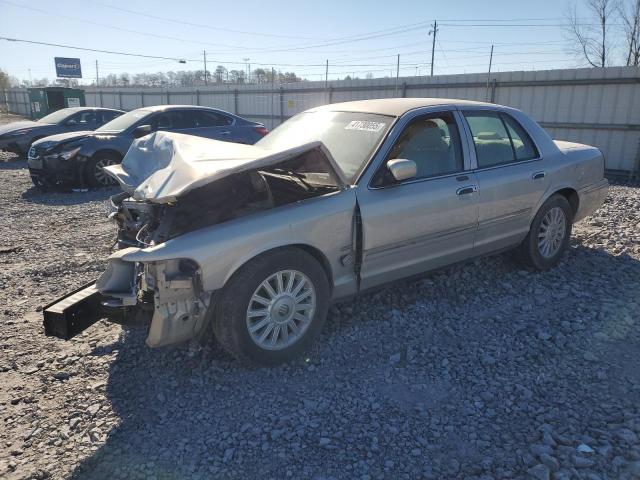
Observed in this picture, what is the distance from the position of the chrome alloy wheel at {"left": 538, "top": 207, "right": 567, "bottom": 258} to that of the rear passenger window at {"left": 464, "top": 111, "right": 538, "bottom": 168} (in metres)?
0.65

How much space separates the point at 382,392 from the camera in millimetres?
3156

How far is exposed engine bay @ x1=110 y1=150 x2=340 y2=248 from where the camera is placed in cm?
333

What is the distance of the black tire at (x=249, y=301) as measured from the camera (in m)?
3.13

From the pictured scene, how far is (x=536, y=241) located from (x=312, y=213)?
2.72m

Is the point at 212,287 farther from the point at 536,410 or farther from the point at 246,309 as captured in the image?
the point at 536,410

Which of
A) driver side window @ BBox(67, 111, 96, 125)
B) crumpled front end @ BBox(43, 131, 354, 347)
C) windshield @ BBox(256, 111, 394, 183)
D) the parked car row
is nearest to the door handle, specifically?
windshield @ BBox(256, 111, 394, 183)

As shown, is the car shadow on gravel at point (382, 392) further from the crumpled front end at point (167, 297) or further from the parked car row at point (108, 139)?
the parked car row at point (108, 139)

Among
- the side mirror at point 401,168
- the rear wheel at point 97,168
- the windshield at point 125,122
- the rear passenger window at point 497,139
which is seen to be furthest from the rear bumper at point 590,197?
the windshield at point 125,122

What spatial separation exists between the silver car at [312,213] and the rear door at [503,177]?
0.05 ft

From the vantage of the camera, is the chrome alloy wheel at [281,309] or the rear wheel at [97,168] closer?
the chrome alloy wheel at [281,309]

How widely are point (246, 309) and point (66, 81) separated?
6919cm

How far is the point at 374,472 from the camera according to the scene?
249cm

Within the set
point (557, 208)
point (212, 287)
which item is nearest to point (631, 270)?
point (557, 208)

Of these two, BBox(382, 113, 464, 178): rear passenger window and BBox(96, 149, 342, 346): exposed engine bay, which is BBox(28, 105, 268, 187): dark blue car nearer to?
BBox(96, 149, 342, 346): exposed engine bay
